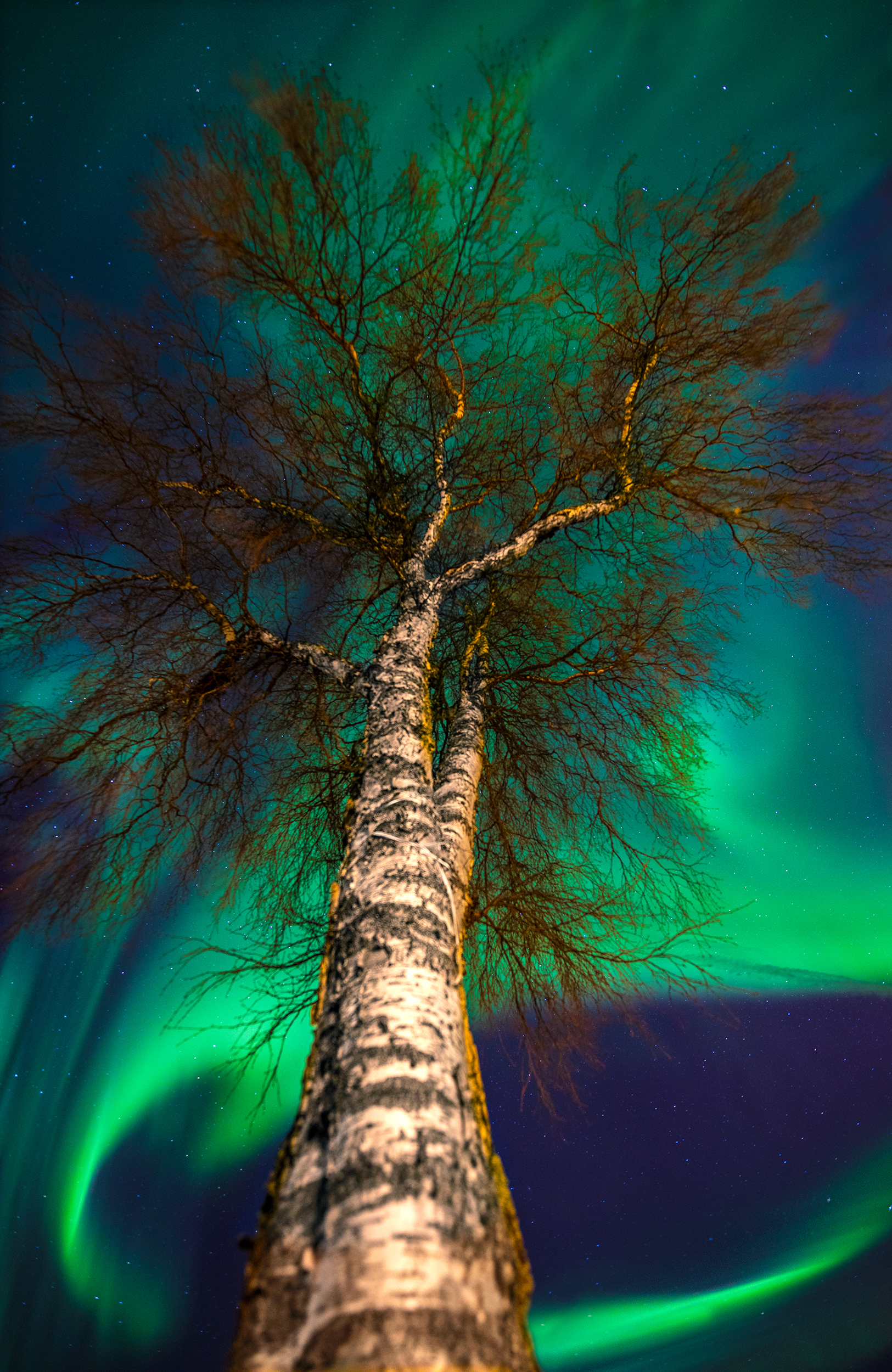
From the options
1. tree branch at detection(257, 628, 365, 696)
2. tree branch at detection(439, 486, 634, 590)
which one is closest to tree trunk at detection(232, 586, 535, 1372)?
tree branch at detection(257, 628, 365, 696)

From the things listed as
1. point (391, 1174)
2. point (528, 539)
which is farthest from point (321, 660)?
point (391, 1174)

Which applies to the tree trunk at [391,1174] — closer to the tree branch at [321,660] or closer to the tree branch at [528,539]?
the tree branch at [321,660]

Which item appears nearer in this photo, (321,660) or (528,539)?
(321,660)

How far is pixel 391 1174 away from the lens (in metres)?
1.04

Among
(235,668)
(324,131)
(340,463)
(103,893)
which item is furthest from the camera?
(340,463)

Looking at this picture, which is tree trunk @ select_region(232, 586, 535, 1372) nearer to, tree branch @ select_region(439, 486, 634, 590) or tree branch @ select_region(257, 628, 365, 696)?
tree branch @ select_region(257, 628, 365, 696)

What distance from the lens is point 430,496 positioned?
176 inches

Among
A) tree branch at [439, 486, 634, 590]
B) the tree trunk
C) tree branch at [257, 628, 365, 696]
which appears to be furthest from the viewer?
tree branch at [439, 486, 634, 590]

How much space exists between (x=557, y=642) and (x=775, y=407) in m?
2.22

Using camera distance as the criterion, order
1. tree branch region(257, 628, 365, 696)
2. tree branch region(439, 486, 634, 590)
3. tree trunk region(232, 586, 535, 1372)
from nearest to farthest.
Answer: tree trunk region(232, 586, 535, 1372)
tree branch region(257, 628, 365, 696)
tree branch region(439, 486, 634, 590)

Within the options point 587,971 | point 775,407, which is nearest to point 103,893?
point 587,971

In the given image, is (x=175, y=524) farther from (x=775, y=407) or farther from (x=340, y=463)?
(x=775, y=407)

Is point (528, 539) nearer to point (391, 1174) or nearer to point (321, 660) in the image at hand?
point (321, 660)

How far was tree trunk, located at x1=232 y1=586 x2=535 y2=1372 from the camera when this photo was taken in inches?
34.2
